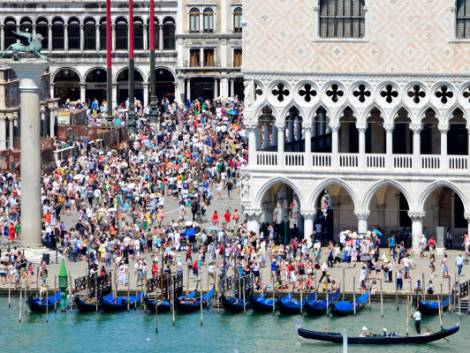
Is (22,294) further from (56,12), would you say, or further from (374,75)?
(56,12)

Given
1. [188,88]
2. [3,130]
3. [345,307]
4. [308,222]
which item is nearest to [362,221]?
[308,222]

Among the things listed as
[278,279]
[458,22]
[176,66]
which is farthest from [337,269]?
[176,66]

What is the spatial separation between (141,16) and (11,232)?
230 ft

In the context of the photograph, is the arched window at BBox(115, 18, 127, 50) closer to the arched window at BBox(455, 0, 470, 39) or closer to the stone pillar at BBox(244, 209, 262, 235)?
the stone pillar at BBox(244, 209, 262, 235)

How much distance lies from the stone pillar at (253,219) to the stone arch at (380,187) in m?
5.12

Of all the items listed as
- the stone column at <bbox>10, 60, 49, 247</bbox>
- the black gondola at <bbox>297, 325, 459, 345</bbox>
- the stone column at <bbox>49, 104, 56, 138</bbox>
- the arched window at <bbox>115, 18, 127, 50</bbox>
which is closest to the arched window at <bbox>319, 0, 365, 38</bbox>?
the stone column at <bbox>10, 60, 49, 247</bbox>

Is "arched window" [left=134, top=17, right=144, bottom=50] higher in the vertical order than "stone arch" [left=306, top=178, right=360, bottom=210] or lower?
higher

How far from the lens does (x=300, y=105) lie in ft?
406

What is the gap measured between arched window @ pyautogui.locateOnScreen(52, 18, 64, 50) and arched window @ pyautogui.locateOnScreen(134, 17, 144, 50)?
215 inches

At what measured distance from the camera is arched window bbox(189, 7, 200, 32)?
191875 millimetres

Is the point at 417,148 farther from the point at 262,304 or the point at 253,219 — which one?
the point at 262,304

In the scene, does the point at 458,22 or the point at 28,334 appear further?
the point at 458,22

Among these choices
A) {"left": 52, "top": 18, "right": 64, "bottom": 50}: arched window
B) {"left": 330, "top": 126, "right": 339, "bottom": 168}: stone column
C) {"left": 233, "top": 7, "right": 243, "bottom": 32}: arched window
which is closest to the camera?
{"left": 330, "top": 126, "right": 339, "bottom": 168}: stone column

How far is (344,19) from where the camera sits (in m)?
123
